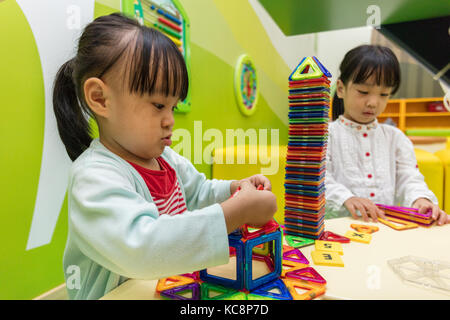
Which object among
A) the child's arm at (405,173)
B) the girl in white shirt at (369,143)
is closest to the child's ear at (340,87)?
the girl in white shirt at (369,143)

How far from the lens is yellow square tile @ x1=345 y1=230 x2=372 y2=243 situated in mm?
559

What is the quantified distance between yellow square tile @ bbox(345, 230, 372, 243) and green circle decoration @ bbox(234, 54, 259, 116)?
55.5 inches

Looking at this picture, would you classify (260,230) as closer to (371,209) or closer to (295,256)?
(295,256)

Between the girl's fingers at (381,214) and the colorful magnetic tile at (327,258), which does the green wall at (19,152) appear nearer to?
the colorful magnetic tile at (327,258)

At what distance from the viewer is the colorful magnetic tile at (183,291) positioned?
368 mm

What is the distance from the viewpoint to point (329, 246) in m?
0.53

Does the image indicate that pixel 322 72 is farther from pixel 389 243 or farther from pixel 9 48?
pixel 9 48

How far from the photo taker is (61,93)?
0.56 meters

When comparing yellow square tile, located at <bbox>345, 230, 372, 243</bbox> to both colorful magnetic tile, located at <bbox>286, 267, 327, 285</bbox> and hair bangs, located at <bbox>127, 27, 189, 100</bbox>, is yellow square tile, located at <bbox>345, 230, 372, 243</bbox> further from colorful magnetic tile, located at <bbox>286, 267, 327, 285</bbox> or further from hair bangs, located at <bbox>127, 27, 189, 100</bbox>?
hair bangs, located at <bbox>127, 27, 189, 100</bbox>

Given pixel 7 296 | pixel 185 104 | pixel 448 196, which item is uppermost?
pixel 185 104

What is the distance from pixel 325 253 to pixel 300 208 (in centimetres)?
13

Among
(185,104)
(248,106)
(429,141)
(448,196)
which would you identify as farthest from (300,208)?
(429,141)

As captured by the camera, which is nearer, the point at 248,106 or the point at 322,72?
the point at 322,72

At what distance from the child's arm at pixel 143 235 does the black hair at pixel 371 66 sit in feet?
2.50
